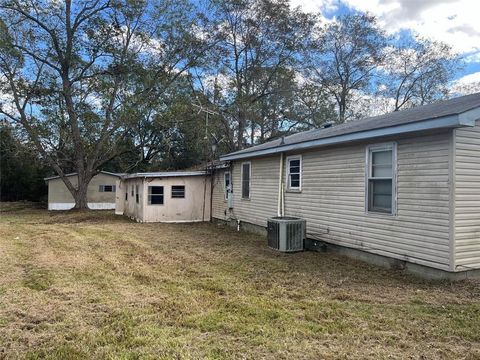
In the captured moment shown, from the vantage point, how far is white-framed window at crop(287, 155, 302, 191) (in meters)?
10.2

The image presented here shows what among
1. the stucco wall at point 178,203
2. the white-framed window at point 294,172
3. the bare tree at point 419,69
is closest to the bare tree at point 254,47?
the bare tree at point 419,69

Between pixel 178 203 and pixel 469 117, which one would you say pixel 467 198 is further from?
pixel 178 203

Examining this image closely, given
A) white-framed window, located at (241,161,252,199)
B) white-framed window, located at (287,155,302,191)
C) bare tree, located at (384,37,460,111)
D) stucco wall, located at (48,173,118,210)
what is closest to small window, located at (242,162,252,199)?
white-framed window, located at (241,161,252,199)

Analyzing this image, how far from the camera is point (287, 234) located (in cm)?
894

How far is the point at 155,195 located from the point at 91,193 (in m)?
14.9

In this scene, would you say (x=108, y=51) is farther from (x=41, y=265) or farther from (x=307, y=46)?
(x=41, y=265)

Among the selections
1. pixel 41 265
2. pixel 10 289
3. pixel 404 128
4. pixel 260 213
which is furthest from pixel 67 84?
pixel 404 128

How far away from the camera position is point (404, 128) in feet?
21.2

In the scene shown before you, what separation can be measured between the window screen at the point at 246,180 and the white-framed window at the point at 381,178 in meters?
6.08

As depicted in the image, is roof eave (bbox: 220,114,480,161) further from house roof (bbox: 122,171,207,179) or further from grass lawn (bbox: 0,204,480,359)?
house roof (bbox: 122,171,207,179)

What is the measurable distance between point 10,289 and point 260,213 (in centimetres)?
781

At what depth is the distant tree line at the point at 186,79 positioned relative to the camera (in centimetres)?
2306

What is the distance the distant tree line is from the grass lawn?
17138 mm

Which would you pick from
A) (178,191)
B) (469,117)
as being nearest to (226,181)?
(178,191)
